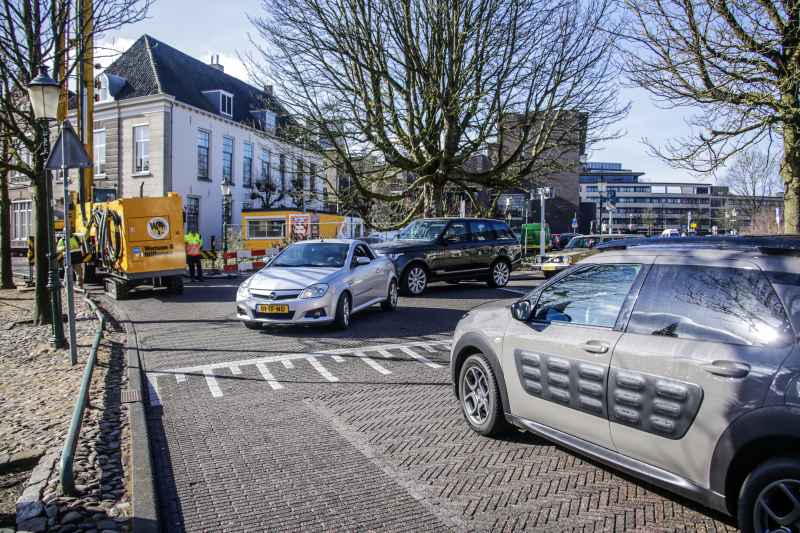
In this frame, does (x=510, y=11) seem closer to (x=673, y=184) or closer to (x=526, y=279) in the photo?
(x=526, y=279)

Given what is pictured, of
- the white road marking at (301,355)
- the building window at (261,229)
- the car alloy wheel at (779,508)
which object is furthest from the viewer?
the building window at (261,229)

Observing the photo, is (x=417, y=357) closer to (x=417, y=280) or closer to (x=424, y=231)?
(x=417, y=280)

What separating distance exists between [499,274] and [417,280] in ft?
9.34

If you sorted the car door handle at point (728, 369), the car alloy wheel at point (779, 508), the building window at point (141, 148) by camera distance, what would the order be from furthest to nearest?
the building window at point (141, 148) → the car door handle at point (728, 369) → the car alloy wheel at point (779, 508)

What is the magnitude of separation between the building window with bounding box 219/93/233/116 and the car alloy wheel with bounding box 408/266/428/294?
91.0 feet

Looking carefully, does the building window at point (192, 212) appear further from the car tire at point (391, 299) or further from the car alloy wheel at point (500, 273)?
the car tire at point (391, 299)

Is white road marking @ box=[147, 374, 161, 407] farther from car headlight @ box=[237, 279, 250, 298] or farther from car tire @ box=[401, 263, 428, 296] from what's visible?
car tire @ box=[401, 263, 428, 296]

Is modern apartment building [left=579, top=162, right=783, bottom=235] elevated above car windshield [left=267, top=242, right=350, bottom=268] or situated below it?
above

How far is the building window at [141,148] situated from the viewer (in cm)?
3181

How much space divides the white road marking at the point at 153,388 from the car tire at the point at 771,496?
Result: 4.88 meters

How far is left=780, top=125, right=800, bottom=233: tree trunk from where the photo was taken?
30.2 feet

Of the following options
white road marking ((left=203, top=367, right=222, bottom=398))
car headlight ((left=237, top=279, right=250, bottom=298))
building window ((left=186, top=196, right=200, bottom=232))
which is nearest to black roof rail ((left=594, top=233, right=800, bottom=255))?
white road marking ((left=203, top=367, right=222, bottom=398))

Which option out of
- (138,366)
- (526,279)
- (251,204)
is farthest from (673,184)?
(138,366)

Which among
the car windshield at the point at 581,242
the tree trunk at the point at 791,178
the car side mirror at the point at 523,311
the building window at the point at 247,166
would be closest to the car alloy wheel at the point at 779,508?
the car side mirror at the point at 523,311
